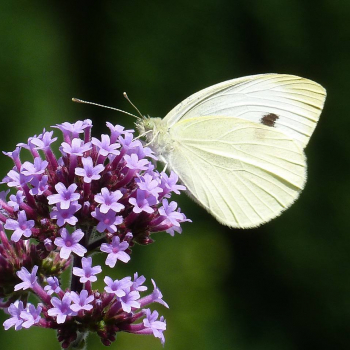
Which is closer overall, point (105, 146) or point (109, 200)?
point (109, 200)

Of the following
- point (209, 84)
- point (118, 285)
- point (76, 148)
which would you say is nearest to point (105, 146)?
point (76, 148)

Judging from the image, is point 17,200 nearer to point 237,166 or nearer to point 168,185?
point 168,185

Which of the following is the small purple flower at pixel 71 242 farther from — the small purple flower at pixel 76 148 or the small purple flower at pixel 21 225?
the small purple flower at pixel 76 148

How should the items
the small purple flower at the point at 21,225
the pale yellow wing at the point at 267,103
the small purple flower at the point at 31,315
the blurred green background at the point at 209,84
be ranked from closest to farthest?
1. the small purple flower at the point at 31,315
2. the small purple flower at the point at 21,225
3. the pale yellow wing at the point at 267,103
4. the blurred green background at the point at 209,84

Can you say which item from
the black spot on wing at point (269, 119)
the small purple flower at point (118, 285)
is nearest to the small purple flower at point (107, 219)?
the small purple flower at point (118, 285)

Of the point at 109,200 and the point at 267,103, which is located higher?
the point at 267,103

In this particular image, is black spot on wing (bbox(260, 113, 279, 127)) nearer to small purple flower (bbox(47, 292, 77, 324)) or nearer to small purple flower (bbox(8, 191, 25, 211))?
small purple flower (bbox(8, 191, 25, 211))

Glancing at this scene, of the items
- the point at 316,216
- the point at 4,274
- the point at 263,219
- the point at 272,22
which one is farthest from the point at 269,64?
the point at 4,274
